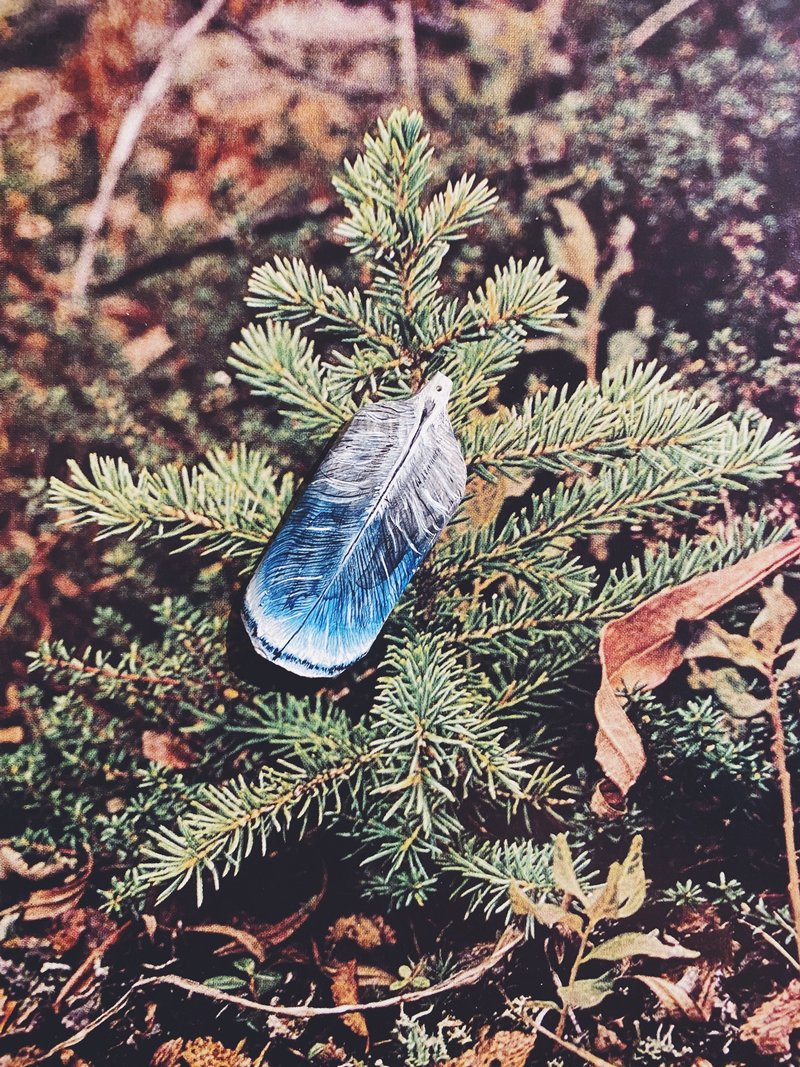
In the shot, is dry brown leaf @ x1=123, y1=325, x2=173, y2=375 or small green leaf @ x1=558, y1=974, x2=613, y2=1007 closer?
small green leaf @ x1=558, y1=974, x2=613, y2=1007

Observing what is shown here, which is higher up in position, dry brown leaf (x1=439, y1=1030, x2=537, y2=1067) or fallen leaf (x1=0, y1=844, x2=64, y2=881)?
fallen leaf (x1=0, y1=844, x2=64, y2=881)

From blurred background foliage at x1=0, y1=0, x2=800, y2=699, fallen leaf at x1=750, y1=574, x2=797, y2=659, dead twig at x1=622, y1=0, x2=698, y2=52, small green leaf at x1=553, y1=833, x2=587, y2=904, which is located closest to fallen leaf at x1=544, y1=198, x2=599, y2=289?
blurred background foliage at x1=0, y1=0, x2=800, y2=699

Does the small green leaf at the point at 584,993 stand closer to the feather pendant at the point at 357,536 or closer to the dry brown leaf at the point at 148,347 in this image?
the feather pendant at the point at 357,536

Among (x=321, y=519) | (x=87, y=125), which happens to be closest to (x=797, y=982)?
(x=321, y=519)

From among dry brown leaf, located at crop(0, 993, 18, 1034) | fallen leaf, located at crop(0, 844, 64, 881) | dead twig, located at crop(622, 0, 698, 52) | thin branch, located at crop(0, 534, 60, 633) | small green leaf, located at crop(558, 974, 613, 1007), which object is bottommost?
small green leaf, located at crop(558, 974, 613, 1007)

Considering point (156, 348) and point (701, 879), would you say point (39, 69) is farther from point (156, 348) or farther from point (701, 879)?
point (701, 879)

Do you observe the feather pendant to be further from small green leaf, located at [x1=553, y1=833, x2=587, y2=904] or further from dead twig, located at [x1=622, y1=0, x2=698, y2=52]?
dead twig, located at [x1=622, y1=0, x2=698, y2=52]

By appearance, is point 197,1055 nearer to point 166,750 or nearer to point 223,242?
point 166,750
